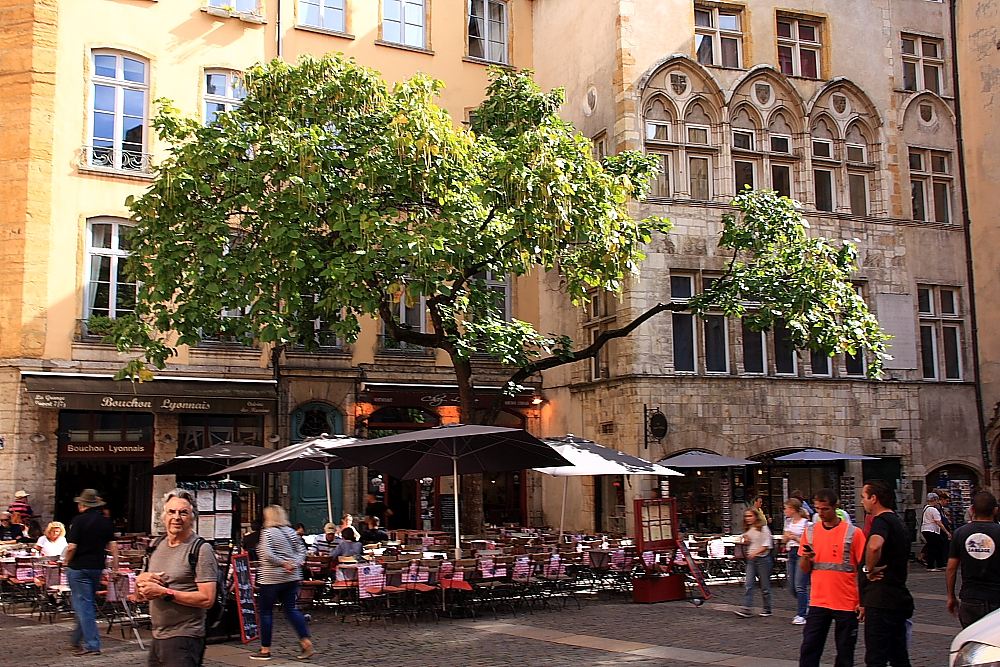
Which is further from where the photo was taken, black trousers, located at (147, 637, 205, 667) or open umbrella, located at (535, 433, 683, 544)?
open umbrella, located at (535, 433, 683, 544)

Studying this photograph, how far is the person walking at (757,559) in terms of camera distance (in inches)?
556

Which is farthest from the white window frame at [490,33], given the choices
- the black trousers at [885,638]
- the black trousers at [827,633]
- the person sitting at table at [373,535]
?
the black trousers at [885,638]

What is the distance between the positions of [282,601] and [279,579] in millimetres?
293

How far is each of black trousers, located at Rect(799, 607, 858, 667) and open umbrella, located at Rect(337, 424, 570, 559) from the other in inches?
243

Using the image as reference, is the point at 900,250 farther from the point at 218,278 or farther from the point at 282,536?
the point at 282,536

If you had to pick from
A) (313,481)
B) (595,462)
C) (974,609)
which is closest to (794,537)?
(595,462)

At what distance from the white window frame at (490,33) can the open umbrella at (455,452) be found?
14410 mm

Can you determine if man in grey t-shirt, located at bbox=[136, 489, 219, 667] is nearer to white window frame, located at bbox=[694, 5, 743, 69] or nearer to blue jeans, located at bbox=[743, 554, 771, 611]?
blue jeans, located at bbox=[743, 554, 771, 611]

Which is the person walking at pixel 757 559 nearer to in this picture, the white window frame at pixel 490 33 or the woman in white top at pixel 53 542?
the woman in white top at pixel 53 542

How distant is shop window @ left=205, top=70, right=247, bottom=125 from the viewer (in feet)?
77.7

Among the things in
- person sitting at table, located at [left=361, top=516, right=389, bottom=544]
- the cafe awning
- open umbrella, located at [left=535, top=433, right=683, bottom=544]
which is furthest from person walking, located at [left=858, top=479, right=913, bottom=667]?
the cafe awning

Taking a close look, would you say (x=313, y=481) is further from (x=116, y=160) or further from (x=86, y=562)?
(x=86, y=562)

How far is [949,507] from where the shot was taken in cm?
2506

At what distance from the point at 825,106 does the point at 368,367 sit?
1276cm
